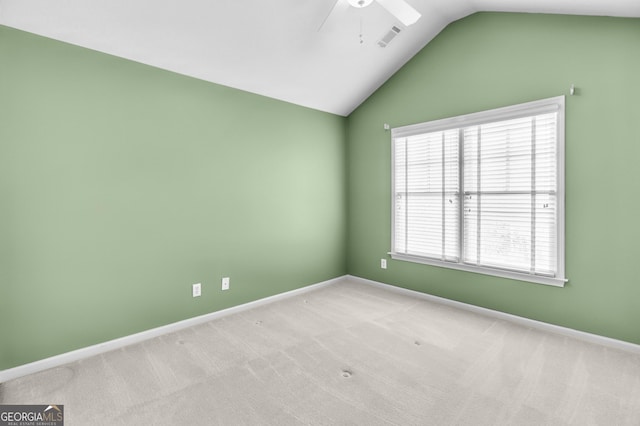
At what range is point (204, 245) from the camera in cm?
308

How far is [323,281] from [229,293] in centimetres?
146

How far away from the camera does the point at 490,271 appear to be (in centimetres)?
319

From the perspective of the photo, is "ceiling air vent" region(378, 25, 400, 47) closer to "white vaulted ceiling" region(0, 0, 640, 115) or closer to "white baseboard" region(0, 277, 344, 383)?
"white vaulted ceiling" region(0, 0, 640, 115)

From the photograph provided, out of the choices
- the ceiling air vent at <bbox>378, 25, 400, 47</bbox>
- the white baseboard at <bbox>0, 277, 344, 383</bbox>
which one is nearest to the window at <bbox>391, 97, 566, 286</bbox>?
the ceiling air vent at <bbox>378, 25, 400, 47</bbox>

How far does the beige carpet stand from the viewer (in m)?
1.77

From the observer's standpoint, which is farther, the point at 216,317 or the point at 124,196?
the point at 216,317

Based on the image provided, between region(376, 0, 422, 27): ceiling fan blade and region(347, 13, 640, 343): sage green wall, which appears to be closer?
region(376, 0, 422, 27): ceiling fan blade

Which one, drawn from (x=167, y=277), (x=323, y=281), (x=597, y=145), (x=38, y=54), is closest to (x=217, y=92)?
(x=38, y=54)

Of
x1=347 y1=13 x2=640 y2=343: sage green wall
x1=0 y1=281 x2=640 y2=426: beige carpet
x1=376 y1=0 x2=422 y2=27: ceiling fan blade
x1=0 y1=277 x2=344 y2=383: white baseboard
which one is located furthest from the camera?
x1=347 y1=13 x2=640 y2=343: sage green wall

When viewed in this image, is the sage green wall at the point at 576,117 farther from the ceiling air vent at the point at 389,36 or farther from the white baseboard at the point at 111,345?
the white baseboard at the point at 111,345

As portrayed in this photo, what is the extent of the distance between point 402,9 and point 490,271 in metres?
2.64

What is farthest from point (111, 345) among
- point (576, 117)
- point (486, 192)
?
point (576, 117)

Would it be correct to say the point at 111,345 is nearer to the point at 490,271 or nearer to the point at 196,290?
the point at 196,290

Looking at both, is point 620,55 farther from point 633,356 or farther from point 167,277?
point 167,277
